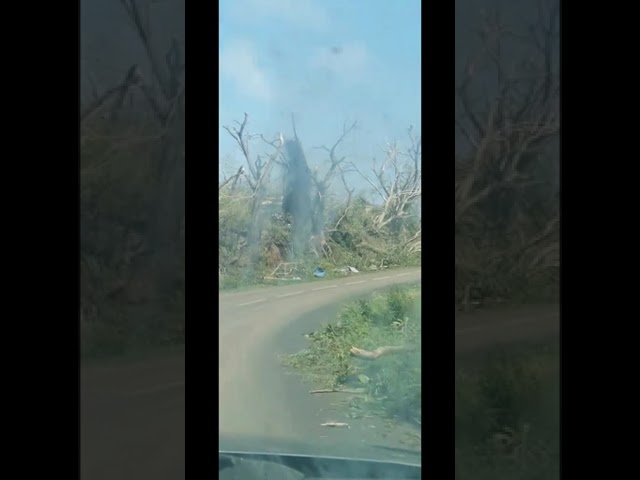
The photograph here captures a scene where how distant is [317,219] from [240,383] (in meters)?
0.59

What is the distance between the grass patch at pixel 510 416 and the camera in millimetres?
1764

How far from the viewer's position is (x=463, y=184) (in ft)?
5.83

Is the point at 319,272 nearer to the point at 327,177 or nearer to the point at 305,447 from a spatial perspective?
Answer: the point at 327,177

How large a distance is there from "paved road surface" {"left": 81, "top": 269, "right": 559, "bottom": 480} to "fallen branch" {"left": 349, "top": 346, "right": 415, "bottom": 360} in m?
0.14

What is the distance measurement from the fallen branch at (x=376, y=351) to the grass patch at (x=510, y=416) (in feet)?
0.60

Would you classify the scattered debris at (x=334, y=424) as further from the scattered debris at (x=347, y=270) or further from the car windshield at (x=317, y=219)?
the scattered debris at (x=347, y=270)

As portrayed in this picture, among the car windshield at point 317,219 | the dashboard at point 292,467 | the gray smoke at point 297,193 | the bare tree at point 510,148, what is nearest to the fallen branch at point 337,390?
the car windshield at point 317,219

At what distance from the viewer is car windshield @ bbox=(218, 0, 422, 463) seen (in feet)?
5.97

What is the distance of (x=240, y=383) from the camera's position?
5.99 ft

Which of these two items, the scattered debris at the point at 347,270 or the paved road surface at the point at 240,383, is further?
the scattered debris at the point at 347,270
